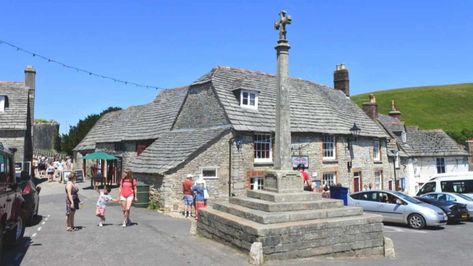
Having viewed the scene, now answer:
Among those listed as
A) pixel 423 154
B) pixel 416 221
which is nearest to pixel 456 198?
pixel 416 221

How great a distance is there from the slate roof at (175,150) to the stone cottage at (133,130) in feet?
9.68

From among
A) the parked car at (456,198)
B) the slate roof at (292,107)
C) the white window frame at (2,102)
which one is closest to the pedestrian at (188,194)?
the slate roof at (292,107)

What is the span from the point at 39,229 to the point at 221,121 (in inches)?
409

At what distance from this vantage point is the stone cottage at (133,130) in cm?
2520

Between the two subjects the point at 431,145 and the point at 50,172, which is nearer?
the point at 50,172

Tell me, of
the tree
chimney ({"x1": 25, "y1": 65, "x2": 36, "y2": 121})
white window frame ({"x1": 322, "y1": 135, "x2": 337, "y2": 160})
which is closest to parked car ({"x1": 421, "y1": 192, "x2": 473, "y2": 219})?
white window frame ({"x1": 322, "y1": 135, "x2": 337, "y2": 160})

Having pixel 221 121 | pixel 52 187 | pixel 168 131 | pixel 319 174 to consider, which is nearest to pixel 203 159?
pixel 221 121

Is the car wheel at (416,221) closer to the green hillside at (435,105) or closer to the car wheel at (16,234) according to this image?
the car wheel at (16,234)

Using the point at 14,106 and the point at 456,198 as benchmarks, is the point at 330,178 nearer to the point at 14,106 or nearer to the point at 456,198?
the point at 456,198

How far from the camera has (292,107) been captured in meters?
23.7

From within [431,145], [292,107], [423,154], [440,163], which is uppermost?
[292,107]

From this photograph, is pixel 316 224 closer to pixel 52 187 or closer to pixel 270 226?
pixel 270 226

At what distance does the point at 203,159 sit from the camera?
18.7 metres

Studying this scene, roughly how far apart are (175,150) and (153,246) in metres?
10.0
